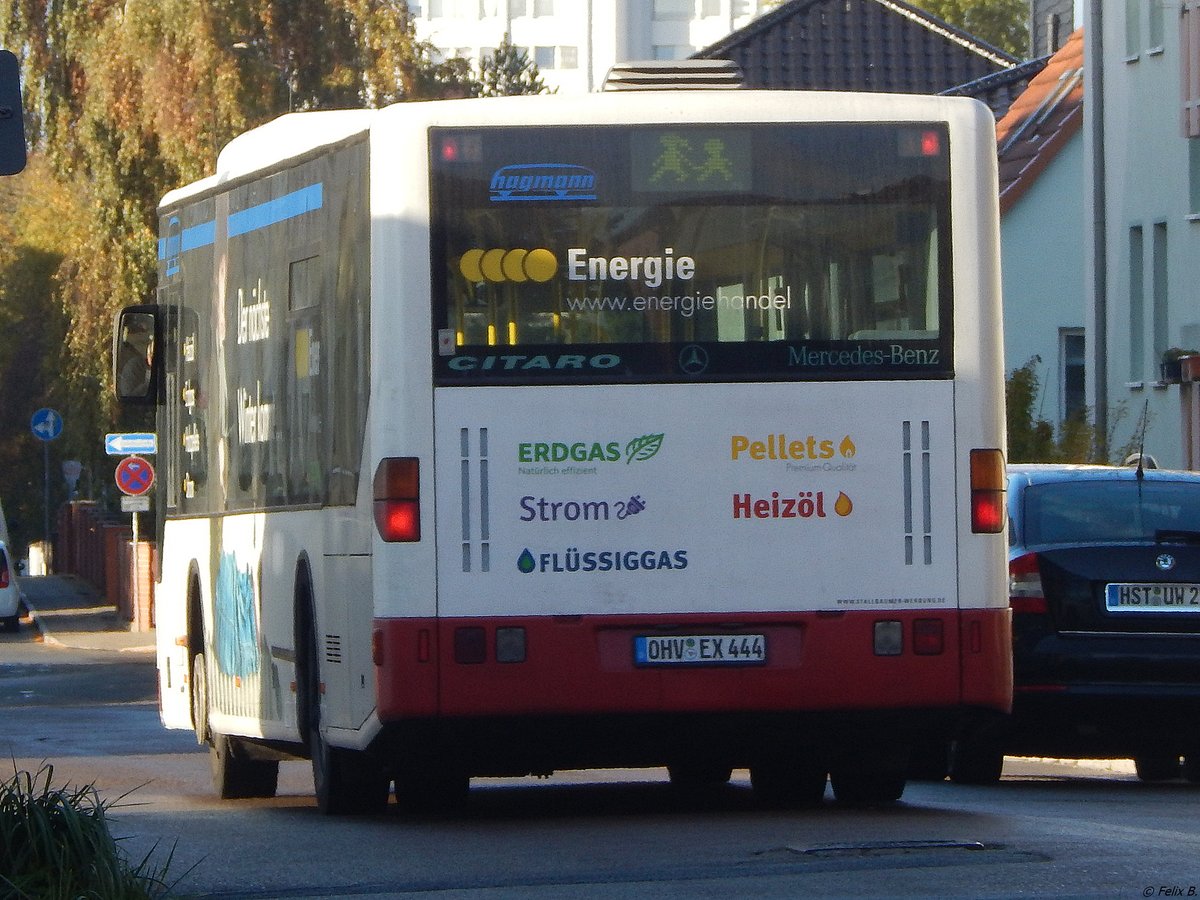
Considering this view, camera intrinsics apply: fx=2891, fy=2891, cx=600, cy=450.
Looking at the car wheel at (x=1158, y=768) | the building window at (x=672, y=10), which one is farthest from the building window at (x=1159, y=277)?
the building window at (x=672, y=10)

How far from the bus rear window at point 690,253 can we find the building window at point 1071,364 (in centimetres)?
3079

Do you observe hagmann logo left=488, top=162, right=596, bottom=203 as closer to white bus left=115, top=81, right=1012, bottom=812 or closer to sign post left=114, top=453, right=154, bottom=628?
white bus left=115, top=81, right=1012, bottom=812

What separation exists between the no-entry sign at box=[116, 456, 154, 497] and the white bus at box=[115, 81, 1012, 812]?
28609 millimetres

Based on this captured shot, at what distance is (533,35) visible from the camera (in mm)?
137875

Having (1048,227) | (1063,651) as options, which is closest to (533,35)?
(1048,227)

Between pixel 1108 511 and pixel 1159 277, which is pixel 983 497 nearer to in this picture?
pixel 1108 511

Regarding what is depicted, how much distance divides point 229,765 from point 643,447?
4278mm

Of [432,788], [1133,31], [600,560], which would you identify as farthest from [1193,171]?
[600,560]

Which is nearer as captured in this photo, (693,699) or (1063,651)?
(693,699)

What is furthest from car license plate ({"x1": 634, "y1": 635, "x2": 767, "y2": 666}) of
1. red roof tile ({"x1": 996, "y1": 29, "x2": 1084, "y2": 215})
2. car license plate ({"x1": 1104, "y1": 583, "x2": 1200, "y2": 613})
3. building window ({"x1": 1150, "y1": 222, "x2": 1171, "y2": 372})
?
red roof tile ({"x1": 996, "y1": 29, "x2": 1084, "y2": 215})

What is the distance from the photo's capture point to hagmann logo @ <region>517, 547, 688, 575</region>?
35.3 feet

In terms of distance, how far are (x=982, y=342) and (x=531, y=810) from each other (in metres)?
3.03

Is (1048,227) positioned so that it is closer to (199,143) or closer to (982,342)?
(199,143)

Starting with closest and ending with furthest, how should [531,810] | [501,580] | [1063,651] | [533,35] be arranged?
[501,580]
[531,810]
[1063,651]
[533,35]
